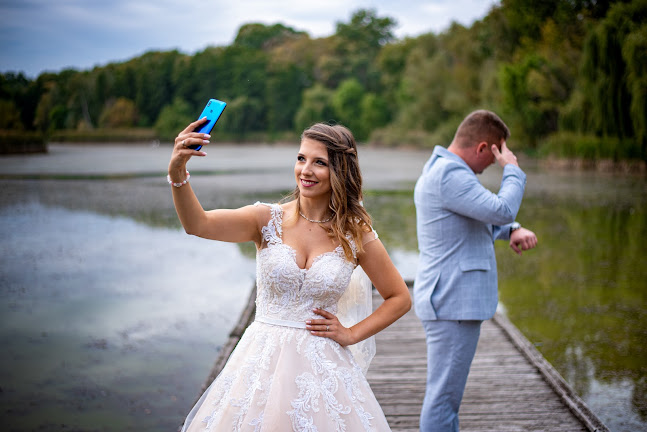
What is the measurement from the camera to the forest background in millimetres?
16117

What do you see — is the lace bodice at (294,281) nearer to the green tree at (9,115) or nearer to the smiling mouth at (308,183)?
the smiling mouth at (308,183)

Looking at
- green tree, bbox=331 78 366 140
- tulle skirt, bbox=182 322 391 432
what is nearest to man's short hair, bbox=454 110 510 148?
tulle skirt, bbox=182 322 391 432

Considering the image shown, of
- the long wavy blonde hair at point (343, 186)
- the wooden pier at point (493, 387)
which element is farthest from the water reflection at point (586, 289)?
the long wavy blonde hair at point (343, 186)

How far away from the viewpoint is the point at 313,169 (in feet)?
7.29

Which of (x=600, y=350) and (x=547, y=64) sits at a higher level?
(x=547, y=64)

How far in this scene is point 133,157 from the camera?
34.5 meters

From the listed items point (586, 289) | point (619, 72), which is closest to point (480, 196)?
point (586, 289)

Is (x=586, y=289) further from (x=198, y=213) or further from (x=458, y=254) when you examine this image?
(x=198, y=213)

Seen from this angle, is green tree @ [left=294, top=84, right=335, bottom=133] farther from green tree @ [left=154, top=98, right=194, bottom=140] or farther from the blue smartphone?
the blue smartphone

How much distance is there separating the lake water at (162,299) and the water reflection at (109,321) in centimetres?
2

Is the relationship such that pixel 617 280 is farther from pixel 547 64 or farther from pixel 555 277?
pixel 547 64

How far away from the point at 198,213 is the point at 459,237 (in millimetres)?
1465

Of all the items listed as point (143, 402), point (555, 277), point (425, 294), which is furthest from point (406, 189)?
point (425, 294)

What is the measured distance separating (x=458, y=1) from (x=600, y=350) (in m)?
76.5
